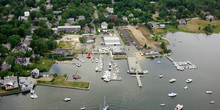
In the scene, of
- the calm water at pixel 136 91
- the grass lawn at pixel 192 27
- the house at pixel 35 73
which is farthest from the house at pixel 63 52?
the grass lawn at pixel 192 27

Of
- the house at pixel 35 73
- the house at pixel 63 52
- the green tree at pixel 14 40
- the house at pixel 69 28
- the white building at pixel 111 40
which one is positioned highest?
the house at pixel 69 28

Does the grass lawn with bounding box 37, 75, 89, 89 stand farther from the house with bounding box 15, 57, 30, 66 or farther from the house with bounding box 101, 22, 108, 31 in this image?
the house with bounding box 101, 22, 108, 31

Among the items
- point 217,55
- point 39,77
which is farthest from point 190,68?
point 39,77

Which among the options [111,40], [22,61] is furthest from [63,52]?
[111,40]

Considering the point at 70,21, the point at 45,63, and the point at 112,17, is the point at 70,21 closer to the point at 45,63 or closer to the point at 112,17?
the point at 112,17

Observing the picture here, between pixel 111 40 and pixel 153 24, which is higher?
pixel 153 24

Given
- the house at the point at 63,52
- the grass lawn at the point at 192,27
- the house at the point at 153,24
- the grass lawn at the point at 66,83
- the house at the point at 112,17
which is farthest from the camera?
the house at the point at 112,17

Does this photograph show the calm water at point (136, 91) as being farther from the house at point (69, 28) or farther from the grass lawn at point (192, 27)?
the grass lawn at point (192, 27)
